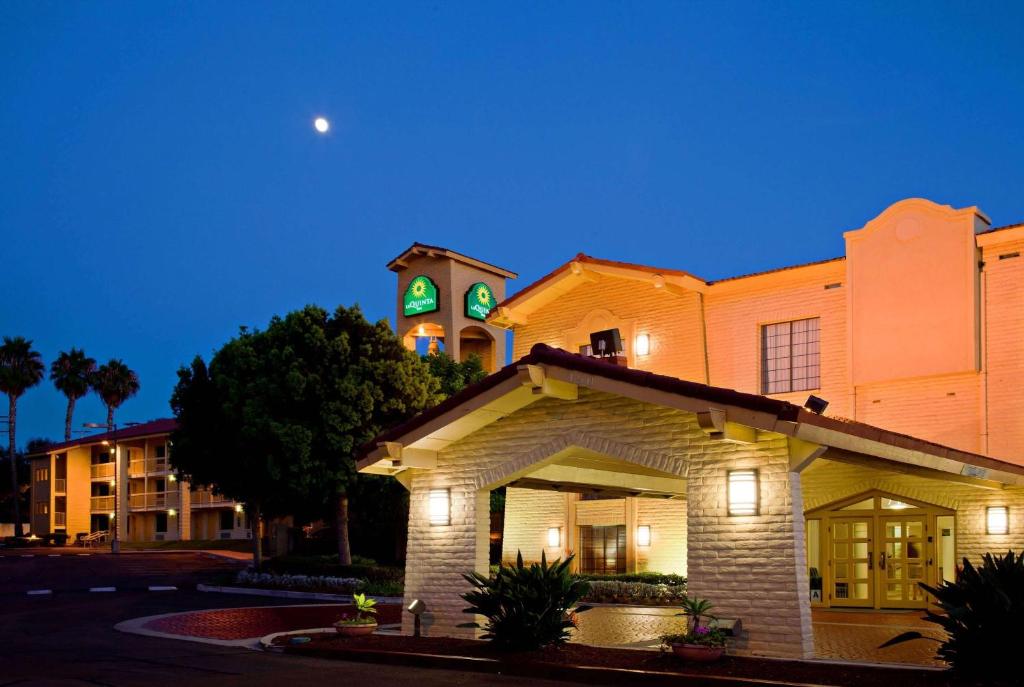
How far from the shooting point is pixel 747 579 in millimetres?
12445

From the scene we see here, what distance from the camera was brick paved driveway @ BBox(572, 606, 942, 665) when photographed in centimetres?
1282

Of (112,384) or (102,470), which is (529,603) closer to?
Answer: (102,470)

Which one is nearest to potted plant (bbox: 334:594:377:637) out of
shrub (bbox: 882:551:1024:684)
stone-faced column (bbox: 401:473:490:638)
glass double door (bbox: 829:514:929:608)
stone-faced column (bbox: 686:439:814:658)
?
stone-faced column (bbox: 401:473:490:638)

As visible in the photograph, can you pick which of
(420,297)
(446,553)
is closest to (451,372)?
(420,297)

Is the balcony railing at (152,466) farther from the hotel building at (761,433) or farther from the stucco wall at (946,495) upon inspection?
the stucco wall at (946,495)

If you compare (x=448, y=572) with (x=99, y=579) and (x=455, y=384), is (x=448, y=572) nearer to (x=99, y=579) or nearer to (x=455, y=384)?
(x=455, y=384)

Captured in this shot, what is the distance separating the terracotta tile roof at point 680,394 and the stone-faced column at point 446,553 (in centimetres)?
126

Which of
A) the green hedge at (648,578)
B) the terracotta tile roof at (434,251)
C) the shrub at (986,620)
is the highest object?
the terracotta tile roof at (434,251)

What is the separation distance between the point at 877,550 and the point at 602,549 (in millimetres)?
7933

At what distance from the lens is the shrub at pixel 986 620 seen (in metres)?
10.2

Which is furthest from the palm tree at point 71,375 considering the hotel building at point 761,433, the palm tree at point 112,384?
the hotel building at point 761,433

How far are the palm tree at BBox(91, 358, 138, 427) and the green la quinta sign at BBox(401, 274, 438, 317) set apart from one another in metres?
40.1

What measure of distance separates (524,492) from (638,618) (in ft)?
28.8

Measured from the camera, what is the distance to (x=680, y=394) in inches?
499
